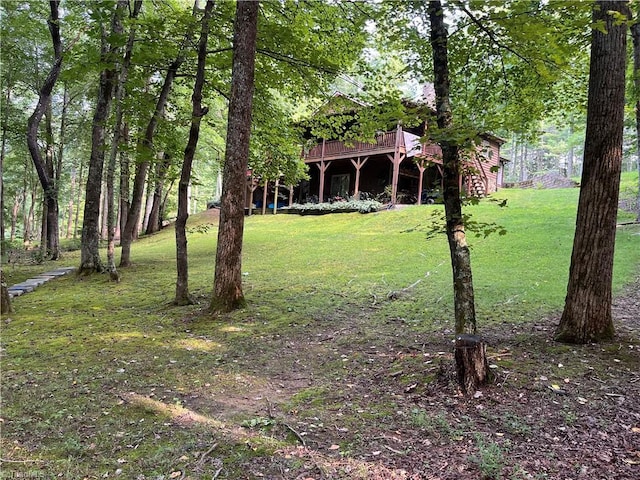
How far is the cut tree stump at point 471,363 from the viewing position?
351 centimetres

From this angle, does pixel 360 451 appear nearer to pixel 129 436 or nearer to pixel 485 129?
pixel 129 436

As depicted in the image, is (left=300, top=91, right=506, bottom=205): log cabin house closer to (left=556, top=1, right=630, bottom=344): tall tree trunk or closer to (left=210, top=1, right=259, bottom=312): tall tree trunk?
(left=210, top=1, right=259, bottom=312): tall tree trunk

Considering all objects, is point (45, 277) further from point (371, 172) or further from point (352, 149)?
point (371, 172)

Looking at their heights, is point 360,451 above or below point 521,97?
below

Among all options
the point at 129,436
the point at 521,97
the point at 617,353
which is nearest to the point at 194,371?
the point at 129,436

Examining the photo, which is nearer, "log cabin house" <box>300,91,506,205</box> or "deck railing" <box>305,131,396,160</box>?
"log cabin house" <box>300,91,506,205</box>

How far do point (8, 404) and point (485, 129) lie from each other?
4686mm

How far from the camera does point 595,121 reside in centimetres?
426

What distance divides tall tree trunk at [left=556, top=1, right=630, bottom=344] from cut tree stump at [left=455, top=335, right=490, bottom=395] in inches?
58.5

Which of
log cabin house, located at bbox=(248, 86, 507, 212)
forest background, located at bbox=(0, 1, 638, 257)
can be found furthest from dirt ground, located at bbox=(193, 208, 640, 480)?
log cabin house, located at bbox=(248, 86, 507, 212)

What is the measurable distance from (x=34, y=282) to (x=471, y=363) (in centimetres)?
975

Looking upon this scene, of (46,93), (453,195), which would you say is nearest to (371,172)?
(46,93)

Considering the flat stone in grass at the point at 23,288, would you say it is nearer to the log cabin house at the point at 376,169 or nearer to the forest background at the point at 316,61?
the forest background at the point at 316,61

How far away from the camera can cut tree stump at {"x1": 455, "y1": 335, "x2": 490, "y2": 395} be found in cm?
351
